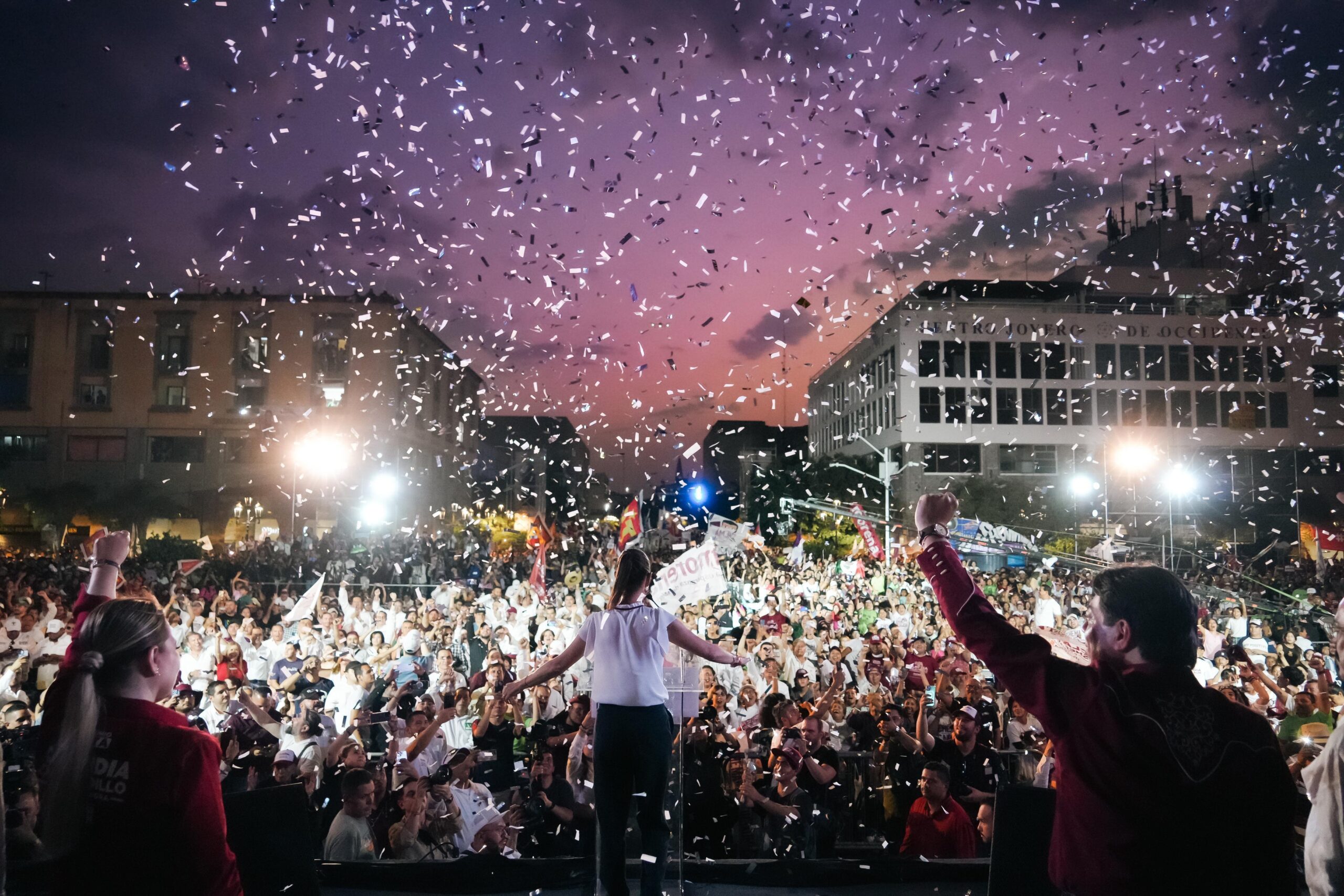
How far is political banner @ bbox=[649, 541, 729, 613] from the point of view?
9961 mm

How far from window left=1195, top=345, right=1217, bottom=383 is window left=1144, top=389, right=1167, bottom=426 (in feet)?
8.06

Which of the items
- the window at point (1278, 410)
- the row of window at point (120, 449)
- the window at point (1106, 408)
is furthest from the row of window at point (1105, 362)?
the row of window at point (120, 449)

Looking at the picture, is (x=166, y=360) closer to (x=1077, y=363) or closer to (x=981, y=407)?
(x=981, y=407)

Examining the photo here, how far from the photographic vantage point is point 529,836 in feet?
19.4

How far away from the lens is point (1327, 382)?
181 feet

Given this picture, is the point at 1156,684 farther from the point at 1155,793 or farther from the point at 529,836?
the point at 529,836

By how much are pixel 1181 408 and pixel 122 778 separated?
65496mm

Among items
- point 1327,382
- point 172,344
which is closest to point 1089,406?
point 1327,382

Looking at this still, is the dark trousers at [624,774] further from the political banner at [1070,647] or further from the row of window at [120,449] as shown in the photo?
the row of window at [120,449]

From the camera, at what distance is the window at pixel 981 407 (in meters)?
57.2

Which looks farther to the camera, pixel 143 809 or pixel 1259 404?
pixel 1259 404

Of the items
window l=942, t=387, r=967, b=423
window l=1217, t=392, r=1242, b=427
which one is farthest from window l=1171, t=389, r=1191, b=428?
window l=942, t=387, r=967, b=423

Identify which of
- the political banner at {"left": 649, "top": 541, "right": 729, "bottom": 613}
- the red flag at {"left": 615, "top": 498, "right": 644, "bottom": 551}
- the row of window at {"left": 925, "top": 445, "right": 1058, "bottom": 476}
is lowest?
the political banner at {"left": 649, "top": 541, "right": 729, "bottom": 613}

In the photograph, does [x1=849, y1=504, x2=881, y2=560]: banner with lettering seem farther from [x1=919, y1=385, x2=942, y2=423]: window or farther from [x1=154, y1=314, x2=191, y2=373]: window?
[x1=154, y1=314, x2=191, y2=373]: window
